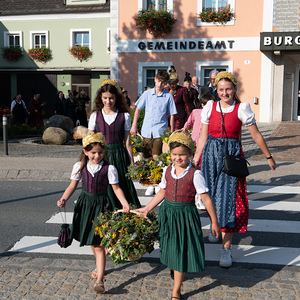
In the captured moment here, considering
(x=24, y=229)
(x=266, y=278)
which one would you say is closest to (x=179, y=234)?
(x=266, y=278)

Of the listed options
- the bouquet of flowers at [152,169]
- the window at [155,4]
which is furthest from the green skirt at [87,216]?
the window at [155,4]

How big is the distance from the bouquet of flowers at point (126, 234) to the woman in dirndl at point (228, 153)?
87cm

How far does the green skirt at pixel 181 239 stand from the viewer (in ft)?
11.9

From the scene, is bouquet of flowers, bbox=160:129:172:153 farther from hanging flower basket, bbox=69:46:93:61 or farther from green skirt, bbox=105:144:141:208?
hanging flower basket, bbox=69:46:93:61

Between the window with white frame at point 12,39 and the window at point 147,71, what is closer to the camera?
the window at point 147,71

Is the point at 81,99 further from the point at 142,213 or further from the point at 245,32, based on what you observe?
the point at 142,213

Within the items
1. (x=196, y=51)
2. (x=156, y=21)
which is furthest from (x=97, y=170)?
(x=196, y=51)

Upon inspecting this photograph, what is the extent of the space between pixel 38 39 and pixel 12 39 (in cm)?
178

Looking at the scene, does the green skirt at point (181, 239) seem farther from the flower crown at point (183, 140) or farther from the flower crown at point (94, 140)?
the flower crown at point (94, 140)

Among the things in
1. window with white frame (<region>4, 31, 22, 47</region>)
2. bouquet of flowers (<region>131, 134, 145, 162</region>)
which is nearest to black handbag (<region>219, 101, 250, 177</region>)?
bouquet of flowers (<region>131, 134, 145, 162</region>)

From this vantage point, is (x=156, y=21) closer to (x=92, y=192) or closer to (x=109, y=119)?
(x=109, y=119)

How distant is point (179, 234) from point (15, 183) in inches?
227

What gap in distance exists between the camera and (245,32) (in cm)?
1956

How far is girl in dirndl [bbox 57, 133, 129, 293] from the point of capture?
399 cm
